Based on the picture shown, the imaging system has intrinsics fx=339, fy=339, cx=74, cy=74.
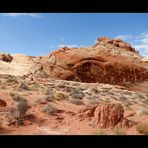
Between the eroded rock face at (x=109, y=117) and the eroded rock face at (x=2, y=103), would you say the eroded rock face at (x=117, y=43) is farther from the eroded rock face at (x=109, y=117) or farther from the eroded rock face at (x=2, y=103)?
the eroded rock face at (x=109, y=117)

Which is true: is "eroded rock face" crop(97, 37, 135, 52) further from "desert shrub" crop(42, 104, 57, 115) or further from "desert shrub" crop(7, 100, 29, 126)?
"desert shrub" crop(7, 100, 29, 126)

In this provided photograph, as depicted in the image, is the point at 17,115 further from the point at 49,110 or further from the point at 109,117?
the point at 109,117

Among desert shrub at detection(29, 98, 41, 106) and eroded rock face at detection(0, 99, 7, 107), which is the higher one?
desert shrub at detection(29, 98, 41, 106)

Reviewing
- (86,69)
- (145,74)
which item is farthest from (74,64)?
(145,74)

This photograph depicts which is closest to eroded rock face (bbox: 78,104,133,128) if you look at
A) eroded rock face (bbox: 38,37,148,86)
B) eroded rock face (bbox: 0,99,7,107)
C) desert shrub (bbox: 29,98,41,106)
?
desert shrub (bbox: 29,98,41,106)

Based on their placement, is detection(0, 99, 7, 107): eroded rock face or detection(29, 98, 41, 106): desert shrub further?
detection(29, 98, 41, 106): desert shrub

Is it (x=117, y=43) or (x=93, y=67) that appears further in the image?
(x=117, y=43)

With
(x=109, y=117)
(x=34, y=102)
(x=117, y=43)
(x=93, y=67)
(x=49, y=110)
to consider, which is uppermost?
(x=117, y=43)

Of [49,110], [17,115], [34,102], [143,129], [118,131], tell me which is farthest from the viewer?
[34,102]

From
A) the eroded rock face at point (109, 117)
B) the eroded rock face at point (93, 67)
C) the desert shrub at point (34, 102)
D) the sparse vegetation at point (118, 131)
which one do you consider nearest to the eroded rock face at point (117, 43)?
the eroded rock face at point (93, 67)

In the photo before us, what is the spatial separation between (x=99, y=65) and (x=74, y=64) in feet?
7.03

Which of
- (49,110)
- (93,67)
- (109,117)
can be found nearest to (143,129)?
(109,117)

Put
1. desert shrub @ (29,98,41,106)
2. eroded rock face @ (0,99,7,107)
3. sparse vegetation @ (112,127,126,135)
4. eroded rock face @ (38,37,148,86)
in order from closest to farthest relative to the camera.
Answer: sparse vegetation @ (112,127,126,135) < eroded rock face @ (0,99,7,107) < desert shrub @ (29,98,41,106) < eroded rock face @ (38,37,148,86)

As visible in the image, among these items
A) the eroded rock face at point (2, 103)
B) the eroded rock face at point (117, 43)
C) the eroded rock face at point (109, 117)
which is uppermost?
the eroded rock face at point (117, 43)
